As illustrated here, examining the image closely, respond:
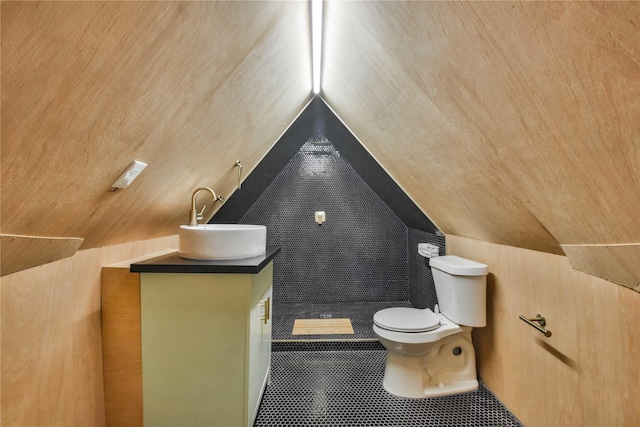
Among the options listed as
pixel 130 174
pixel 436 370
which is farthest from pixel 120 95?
pixel 436 370

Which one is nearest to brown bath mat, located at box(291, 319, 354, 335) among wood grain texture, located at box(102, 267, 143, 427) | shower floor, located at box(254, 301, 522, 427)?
shower floor, located at box(254, 301, 522, 427)

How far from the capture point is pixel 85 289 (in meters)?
1.33

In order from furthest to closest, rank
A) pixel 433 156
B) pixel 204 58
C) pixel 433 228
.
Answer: pixel 433 228
pixel 433 156
pixel 204 58

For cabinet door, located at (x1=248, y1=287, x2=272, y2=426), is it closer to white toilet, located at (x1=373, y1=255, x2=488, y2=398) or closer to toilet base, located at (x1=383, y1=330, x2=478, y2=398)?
white toilet, located at (x1=373, y1=255, x2=488, y2=398)

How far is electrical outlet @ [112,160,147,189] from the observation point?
1175 millimetres

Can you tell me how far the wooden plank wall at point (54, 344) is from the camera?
0.99m

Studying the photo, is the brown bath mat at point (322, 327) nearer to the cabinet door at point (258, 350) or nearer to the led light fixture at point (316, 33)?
the cabinet door at point (258, 350)

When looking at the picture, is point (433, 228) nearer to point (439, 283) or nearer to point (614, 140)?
point (439, 283)

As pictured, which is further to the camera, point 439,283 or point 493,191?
point 439,283

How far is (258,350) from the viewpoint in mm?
1544

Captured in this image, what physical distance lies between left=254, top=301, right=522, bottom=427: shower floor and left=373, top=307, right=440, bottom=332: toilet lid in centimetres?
44

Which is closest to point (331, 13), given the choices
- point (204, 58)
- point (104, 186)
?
point (204, 58)

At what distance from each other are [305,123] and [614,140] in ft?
8.26

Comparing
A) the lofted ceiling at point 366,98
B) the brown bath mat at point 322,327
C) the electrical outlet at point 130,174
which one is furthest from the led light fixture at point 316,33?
the brown bath mat at point 322,327
